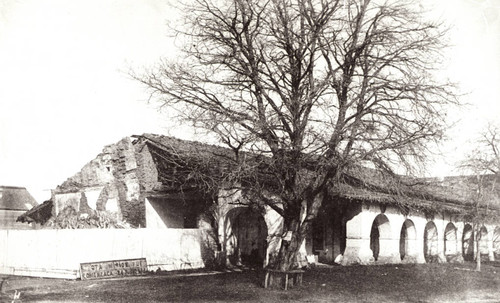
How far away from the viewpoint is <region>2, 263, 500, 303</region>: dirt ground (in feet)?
42.9

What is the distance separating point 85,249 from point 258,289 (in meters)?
6.88

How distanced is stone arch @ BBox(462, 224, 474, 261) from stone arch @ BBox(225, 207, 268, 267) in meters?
15.7

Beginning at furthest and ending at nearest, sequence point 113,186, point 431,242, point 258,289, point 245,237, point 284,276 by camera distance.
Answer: point 431,242
point 113,186
point 245,237
point 284,276
point 258,289

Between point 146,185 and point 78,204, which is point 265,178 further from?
point 78,204

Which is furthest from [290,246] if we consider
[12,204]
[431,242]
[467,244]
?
[12,204]

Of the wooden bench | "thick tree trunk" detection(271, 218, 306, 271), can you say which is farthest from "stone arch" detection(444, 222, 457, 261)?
the wooden bench

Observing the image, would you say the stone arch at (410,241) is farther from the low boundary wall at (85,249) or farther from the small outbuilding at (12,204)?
the small outbuilding at (12,204)

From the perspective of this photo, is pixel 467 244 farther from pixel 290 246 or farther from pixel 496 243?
pixel 290 246

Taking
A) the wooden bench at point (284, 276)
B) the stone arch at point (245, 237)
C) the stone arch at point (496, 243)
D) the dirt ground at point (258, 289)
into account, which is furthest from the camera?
the stone arch at point (496, 243)

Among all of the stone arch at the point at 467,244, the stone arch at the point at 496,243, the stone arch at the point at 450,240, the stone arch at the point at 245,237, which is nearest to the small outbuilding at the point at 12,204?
the stone arch at the point at 245,237

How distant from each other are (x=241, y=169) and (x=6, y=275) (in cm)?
1083

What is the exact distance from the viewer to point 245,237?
78.0ft

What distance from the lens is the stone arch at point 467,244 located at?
33.2 meters

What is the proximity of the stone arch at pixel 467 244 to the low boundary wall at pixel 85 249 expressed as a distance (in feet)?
63.3
